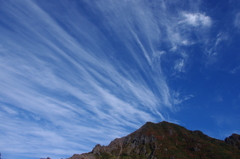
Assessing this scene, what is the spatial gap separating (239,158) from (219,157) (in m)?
25.5

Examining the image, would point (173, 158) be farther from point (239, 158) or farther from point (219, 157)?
point (239, 158)

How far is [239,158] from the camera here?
19775 cm

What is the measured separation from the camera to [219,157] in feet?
647

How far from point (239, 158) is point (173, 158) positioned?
82391mm

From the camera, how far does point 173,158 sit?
655 feet

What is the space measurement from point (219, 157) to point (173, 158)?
57.0 meters

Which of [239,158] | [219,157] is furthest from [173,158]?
[239,158]
